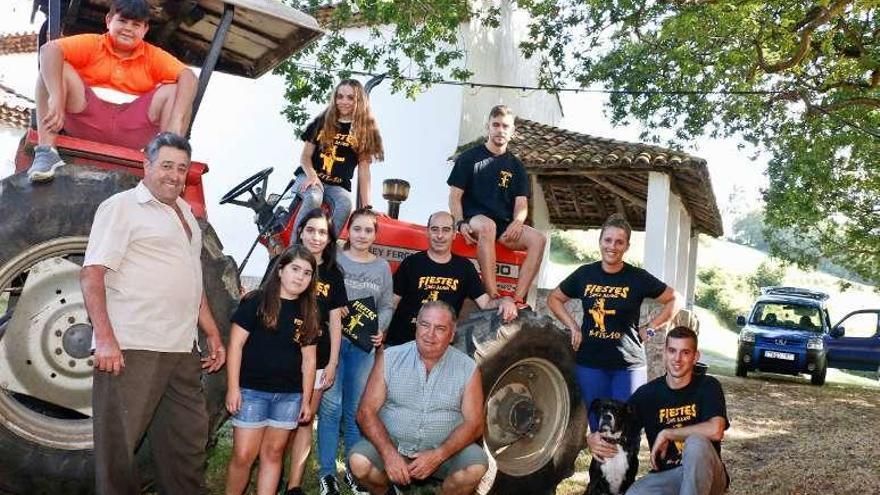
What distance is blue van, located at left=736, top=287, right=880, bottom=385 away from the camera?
15570 mm

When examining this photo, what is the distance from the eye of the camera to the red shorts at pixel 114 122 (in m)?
3.84

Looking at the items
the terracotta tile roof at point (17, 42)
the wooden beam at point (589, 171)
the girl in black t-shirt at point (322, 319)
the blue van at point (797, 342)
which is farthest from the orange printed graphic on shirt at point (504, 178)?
the terracotta tile roof at point (17, 42)

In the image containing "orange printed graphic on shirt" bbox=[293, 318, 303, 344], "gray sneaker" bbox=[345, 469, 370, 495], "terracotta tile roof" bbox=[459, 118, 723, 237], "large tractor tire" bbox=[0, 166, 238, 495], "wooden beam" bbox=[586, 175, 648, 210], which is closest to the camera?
"large tractor tire" bbox=[0, 166, 238, 495]

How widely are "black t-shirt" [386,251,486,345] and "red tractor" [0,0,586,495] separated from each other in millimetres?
175

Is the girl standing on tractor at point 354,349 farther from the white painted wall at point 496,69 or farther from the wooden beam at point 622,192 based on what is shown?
the wooden beam at point 622,192

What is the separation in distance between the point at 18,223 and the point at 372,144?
2174 mm

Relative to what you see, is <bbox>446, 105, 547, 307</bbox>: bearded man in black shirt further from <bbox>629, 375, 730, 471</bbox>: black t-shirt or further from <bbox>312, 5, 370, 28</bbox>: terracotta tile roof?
<bbox>312, 5, 370, 28</bbox>: terracotta tile roof

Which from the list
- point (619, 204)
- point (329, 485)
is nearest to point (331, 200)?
point (329, 485)

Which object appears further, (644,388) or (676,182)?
(676,182)

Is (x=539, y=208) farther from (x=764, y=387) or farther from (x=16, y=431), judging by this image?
(x=16, y=431)

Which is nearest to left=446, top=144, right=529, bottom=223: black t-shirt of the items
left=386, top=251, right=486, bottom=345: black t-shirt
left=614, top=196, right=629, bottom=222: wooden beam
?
left=386, top=251, right=486, bottom=345: black t-shirt

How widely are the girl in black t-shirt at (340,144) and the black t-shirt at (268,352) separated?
1.07 m

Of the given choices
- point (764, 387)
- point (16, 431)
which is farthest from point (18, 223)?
point (764, 387)

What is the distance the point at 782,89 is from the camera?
46.9 feet
